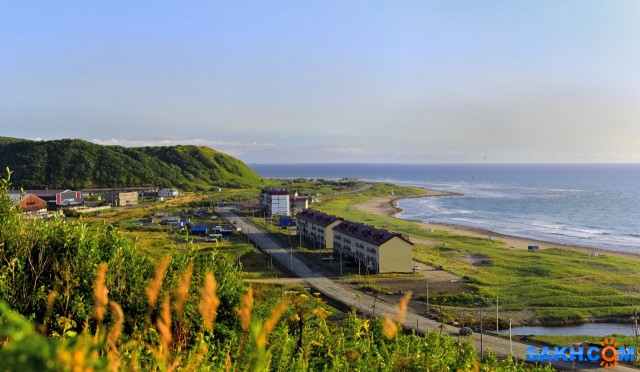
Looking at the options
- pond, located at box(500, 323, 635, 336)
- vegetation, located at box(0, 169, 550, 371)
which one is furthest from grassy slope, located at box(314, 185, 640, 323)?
vegetation, located at box(0, 169, 550, 371)

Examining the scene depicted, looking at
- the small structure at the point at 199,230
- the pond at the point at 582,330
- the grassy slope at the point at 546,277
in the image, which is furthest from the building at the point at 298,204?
the pond at the point at 582,330

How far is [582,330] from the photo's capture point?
43906 millimetres

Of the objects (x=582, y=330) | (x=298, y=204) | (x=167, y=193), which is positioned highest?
(x=167, y=193)

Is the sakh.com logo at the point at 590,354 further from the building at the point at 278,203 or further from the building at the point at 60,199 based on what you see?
the building at the point at 60,199

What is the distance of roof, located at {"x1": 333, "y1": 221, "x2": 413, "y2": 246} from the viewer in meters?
61.2

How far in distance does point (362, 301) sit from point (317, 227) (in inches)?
1231

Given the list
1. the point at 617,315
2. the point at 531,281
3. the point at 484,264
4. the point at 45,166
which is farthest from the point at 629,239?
the point at 45,166

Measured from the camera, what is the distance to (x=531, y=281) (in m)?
58.7

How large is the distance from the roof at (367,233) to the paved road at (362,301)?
8150mm

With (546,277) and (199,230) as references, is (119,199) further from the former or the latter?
(546,277)

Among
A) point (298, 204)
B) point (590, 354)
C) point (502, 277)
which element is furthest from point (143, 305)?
point (298, 204)

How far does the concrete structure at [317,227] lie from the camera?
7662 cm

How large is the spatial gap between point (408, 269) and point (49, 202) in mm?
98463

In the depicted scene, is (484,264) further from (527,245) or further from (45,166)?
(45,166)
